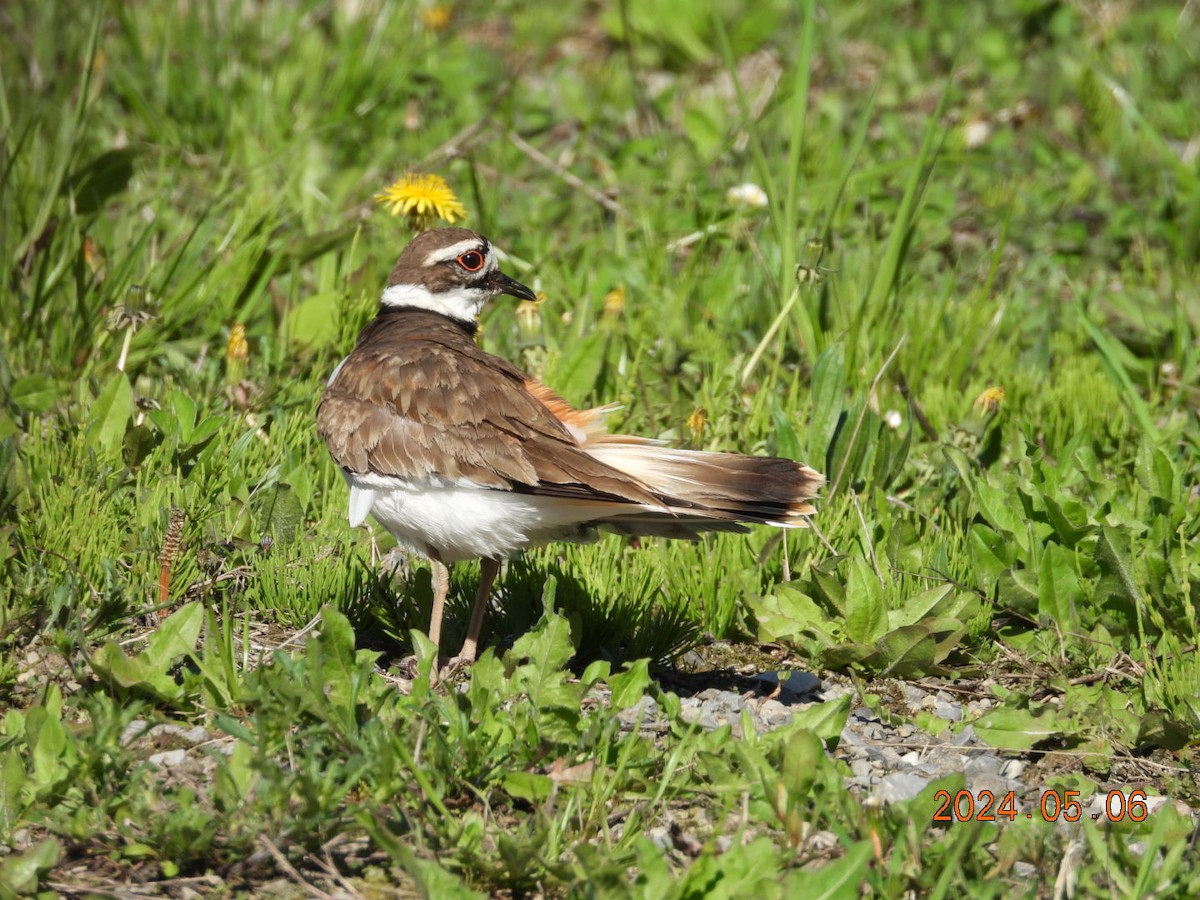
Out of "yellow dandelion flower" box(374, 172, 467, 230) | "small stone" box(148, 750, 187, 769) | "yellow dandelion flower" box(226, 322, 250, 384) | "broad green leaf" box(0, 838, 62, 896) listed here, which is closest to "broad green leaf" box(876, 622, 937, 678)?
"small stone" box(148, 750, 187, 769)

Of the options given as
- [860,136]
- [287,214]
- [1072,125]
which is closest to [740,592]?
[860,136]

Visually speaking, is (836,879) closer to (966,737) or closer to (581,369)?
(966,737)

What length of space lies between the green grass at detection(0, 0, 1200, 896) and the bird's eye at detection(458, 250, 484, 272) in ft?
2.59

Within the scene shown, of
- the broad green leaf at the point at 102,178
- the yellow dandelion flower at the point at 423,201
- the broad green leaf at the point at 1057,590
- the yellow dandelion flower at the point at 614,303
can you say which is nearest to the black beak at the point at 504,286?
the yellow dandelion flower at the point at 423,201

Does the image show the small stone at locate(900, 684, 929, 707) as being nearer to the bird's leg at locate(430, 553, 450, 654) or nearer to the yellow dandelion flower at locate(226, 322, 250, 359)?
the bird's leg at locate(430, 553, 450, 654)

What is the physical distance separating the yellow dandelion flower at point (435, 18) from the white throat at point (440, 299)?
17.3ft

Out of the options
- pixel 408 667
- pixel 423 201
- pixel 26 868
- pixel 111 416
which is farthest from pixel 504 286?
pixel 26 868

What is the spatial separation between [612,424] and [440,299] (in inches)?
38.3

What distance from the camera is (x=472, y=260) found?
551 centimetres

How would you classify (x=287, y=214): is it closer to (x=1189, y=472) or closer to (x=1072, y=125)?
(x=1189, y=472)

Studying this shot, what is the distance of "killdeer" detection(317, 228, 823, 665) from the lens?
419 centimetres

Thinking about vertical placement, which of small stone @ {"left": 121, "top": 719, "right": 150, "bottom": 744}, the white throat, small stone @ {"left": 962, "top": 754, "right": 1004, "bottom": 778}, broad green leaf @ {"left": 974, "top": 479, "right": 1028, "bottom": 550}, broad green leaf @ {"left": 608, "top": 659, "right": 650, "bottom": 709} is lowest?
small stone @ {"left": 962, "top": 754, "right": 1004, "bottom": 778}

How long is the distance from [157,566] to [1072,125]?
689 cm

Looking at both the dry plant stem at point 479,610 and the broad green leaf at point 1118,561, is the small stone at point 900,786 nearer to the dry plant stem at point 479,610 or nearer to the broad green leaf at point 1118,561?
the broad green leaf at point 1118,561
